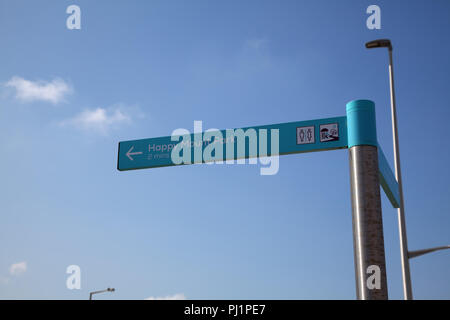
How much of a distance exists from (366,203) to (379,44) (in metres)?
5.20

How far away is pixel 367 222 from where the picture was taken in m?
12.7

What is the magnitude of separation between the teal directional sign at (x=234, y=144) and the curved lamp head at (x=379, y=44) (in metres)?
2.57

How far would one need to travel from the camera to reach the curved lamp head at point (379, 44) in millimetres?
14227

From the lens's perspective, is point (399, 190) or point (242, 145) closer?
point (399, 190)

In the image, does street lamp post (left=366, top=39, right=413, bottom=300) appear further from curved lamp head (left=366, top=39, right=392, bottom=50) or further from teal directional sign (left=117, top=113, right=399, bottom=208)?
teal directional sign (left=117, top=113, right=399, bottom=208)

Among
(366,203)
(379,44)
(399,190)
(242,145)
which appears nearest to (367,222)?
(366,203)

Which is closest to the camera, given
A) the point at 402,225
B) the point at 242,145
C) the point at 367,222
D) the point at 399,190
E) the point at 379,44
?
the point at 367,222

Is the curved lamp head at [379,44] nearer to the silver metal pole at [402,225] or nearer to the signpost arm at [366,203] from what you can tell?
the silver metal pole at [402,225]

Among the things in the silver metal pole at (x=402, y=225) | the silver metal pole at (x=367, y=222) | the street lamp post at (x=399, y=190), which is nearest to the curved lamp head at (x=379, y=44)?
the street lamp post at (x=399, y=190)

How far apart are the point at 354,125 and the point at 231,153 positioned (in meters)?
4.02

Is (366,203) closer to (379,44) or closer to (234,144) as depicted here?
(234,144)

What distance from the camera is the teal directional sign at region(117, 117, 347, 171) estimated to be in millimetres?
13836

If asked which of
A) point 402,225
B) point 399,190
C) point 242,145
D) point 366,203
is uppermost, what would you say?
point 242,145
